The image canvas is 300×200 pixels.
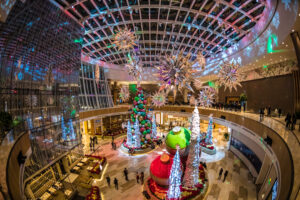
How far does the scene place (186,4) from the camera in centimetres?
1259

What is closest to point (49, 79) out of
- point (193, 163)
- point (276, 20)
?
point (193, 163)

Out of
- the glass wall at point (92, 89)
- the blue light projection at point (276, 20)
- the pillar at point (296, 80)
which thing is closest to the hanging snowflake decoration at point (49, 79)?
the glass wall at point (92, 89)

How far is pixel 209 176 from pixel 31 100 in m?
14.5

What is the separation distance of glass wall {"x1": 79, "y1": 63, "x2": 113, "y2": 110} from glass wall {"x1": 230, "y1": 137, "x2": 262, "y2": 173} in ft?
71.1

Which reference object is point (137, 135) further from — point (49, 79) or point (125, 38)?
point (125, 38)

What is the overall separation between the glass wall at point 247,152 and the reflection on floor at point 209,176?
998 mm

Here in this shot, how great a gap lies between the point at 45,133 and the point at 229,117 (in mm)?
16674

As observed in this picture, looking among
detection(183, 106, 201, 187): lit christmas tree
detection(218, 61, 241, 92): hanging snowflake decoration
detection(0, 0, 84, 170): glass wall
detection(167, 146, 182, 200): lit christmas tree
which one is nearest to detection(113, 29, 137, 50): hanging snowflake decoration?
detection(0, 0, 84, 170): glass wall

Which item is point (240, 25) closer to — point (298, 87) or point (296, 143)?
point (298, 87)

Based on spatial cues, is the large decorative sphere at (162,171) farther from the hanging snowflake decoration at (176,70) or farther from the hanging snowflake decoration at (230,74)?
the hanging snowflake decoration at (230,74)

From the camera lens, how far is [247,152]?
40.3 feet

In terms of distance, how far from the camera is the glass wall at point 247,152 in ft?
34.4

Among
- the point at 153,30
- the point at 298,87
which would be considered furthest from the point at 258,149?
the point at 153,30

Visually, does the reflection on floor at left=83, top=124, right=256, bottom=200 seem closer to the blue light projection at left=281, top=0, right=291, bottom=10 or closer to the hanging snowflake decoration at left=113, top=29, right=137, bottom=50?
the blue light projection at left=281, top=0, right=291, bottom=10
